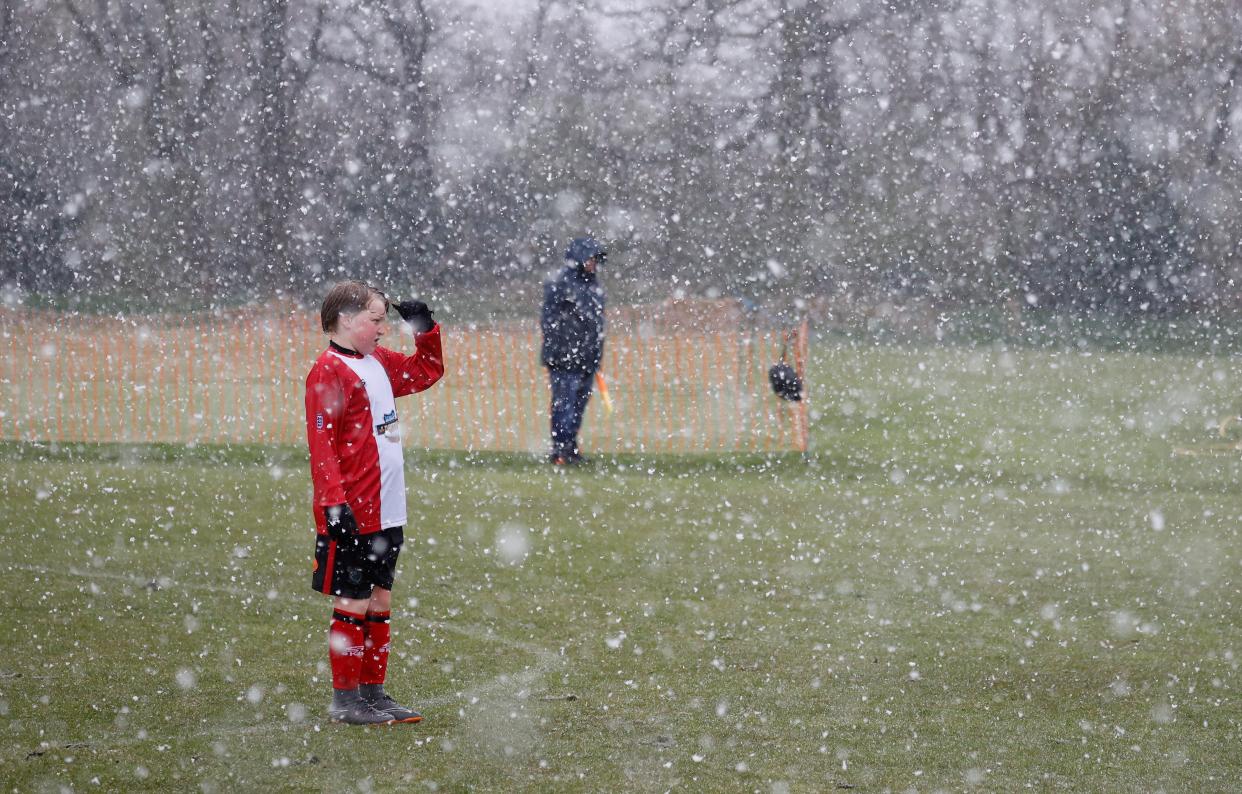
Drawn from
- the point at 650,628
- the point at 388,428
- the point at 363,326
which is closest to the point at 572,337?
the point at 650,628

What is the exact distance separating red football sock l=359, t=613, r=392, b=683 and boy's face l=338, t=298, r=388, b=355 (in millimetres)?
883

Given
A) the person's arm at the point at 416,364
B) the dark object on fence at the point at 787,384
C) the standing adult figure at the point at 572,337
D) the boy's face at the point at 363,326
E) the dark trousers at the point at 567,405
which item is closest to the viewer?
the boy's face at the point at 363,326

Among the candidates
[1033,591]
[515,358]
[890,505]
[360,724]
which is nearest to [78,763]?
[360,724]

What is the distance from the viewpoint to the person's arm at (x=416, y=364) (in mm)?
4793

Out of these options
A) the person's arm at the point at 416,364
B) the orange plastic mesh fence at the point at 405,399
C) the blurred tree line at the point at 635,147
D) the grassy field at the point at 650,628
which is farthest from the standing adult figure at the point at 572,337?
the blurred tree line at the point at 635,147

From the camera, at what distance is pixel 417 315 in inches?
185

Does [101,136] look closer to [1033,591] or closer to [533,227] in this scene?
[533,227]

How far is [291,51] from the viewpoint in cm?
2450

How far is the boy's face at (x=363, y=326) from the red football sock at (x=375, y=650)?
34.8 inches

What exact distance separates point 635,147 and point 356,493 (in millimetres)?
19826

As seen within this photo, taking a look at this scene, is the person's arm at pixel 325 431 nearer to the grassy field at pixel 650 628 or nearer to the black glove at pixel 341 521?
the black glove at pixel 341 521

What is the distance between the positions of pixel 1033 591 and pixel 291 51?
2043 cm

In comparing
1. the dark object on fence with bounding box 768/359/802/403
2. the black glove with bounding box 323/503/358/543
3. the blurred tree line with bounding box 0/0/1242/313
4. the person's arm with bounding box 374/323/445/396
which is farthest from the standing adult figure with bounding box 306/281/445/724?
the blurred tree line with bounding box 0/0/1242/313

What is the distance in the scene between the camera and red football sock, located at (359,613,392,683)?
182 inches
